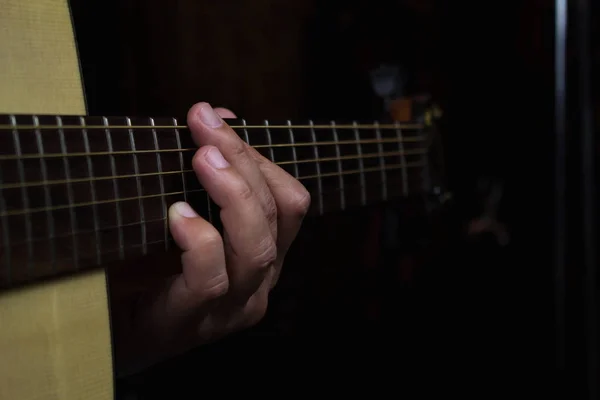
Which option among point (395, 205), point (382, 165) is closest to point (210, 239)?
point (382, 165)

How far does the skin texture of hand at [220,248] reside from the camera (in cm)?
54

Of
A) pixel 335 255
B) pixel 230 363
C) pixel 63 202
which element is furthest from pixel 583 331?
pixel 63 202

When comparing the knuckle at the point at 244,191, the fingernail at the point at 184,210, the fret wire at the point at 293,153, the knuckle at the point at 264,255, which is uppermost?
the fret wire at the point at 293,153

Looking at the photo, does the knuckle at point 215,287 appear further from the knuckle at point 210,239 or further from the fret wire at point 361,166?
the fret wire at point 361,166

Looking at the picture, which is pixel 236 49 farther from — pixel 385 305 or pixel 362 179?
pixel 385 305

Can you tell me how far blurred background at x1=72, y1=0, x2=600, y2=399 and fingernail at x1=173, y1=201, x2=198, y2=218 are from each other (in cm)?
18

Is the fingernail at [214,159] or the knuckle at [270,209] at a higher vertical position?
the fingernail at [214,159]

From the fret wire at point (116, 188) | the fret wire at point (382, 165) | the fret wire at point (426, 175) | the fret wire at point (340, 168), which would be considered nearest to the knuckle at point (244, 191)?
the fret wire at point (116, 188)

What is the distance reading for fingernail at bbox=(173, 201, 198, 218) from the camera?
539mm

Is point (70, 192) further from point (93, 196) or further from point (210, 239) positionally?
point (210, 239)

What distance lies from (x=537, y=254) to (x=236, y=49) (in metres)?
0.67

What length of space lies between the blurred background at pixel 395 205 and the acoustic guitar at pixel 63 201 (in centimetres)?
16

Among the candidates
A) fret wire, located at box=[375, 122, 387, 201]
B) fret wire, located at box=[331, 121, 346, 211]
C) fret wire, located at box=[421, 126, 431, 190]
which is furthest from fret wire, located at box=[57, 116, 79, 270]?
fret wire, located at box=[421, 126, 431, 190]

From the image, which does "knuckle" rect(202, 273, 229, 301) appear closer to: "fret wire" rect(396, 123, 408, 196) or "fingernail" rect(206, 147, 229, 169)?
"fingernail" rect(206, 147, 229, 169)
